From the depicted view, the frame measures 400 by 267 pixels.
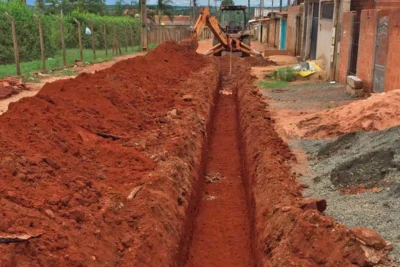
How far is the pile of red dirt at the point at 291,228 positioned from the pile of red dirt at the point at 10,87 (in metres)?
7.55

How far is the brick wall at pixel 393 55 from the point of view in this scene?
41.8 ft

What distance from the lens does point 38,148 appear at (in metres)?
6.83

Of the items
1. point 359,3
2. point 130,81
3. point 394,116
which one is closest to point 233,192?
point 394,116

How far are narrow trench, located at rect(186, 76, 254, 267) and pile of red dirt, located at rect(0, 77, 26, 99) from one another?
5.73 metres

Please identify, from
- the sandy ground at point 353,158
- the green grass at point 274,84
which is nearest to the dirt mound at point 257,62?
the green grass at point 274,84

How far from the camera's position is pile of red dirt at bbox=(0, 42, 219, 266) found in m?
4.73

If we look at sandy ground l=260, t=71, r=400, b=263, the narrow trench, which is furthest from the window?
the narrow trench

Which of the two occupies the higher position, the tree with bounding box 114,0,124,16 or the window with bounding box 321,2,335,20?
the tree with bounding box 114,0,124,16

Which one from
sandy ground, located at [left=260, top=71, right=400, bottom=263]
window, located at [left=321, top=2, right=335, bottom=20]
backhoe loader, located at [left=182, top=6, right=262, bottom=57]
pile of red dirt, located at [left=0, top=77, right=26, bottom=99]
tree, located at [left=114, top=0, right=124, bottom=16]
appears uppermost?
tree, located at [left=114, top=0, right=124, bottom=16]

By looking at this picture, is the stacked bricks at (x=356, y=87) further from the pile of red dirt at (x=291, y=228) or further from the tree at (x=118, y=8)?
the tree at (x=118, y=8)

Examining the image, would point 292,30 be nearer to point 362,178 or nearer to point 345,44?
point 345,44

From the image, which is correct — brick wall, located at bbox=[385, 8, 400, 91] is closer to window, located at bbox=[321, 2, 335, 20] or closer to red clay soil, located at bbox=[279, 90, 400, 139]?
red clay soil, located at bbox=[279, 90, 400, 139]

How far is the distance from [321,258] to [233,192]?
4.41 meters

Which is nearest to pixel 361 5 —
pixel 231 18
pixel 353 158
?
pixel 353 158
